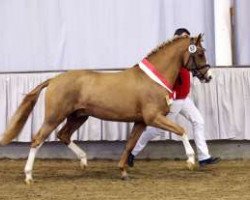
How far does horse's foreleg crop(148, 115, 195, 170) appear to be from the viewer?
7957 mm

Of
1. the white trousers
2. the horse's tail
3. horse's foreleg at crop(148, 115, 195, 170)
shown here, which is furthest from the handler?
the horse's tail

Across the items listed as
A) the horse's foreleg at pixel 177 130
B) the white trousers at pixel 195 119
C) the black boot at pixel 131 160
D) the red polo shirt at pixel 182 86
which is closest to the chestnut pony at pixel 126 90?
the horse's foreleg at pixel 177 130

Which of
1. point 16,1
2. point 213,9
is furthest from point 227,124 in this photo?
point 16,1

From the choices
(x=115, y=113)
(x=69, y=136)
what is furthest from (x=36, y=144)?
(x=115, y=113)

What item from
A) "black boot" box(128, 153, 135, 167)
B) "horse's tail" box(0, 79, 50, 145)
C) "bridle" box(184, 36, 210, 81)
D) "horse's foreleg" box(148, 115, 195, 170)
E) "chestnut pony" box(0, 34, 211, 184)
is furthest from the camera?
"black boot" box(128, 153, 135, 167)

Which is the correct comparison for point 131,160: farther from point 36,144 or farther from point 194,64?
point 194,64

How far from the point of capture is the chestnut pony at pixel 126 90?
841cm

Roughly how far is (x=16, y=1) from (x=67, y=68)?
1.49m

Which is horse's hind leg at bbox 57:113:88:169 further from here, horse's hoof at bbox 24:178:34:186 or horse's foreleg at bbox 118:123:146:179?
horse's hoof at bbox 24:178:34:186

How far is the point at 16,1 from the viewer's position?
441 inches

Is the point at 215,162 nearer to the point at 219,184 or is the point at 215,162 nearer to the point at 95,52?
the point at 219,184

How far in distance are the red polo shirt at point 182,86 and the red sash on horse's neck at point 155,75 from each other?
2.29 feet

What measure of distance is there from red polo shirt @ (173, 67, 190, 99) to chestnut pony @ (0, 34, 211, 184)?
0.58 metres

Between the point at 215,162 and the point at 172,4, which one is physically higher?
the point at 172,4
